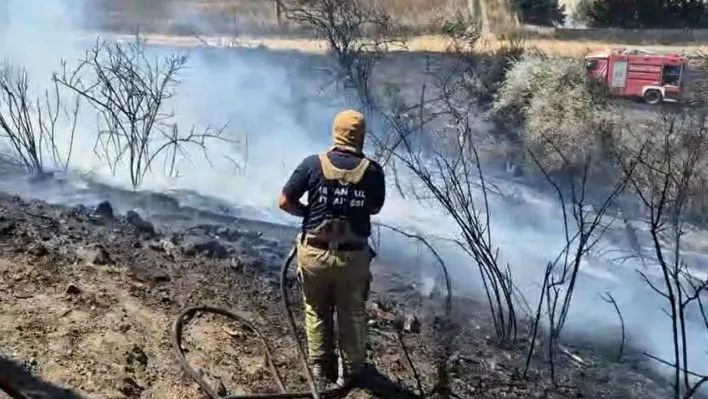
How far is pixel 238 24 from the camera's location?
25.5 meters

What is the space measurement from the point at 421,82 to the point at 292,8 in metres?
5.94

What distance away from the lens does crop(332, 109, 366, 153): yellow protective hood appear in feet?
14.7

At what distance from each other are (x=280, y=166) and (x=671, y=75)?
10.2m

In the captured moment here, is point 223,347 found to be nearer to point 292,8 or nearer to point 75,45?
point 75,45

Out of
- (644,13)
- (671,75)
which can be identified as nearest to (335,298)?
(671,75)

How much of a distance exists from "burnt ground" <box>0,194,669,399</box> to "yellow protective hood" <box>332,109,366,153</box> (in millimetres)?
1483

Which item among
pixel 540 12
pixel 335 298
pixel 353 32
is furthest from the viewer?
pixel 540 12

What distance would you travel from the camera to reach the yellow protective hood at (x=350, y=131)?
4477 mm

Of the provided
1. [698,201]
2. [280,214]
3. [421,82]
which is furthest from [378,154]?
[421,82]

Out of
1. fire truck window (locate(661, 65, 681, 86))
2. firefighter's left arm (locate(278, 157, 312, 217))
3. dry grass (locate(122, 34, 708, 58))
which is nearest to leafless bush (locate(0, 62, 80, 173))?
firefighter's left arm (locate(278, 157, 312, 217))

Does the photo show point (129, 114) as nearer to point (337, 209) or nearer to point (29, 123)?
point (29, 123)

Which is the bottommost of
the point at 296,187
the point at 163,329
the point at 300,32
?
the point at 163,329

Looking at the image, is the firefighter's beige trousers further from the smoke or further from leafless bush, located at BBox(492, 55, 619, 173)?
leafless bush, located at BBox(492, 55, 619, 173)

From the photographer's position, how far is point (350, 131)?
14.7 ft
